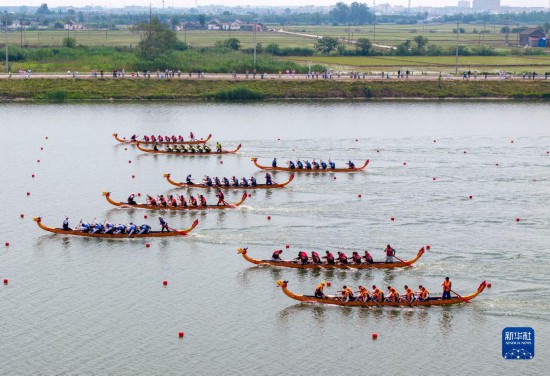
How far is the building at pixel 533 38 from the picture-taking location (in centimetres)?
15241

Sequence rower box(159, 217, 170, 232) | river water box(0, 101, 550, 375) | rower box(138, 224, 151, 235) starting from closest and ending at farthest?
river water box(0, 101, 550, 375) < rower box(138, 224, 151, 235) < rower box(159, 217, 170, 232)

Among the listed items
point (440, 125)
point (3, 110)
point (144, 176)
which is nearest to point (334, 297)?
point (144, 176)

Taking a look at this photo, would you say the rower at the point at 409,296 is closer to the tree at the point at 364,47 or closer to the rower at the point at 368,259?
the rower at the point at 368,259

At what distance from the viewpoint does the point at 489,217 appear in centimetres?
4659

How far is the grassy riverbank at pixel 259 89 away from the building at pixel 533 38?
56633 millimetres

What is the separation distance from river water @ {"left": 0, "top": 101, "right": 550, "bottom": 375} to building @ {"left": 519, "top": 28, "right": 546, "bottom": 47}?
87.1 metres

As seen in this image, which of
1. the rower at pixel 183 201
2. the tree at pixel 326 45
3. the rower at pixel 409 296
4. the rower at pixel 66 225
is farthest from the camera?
the tree at pixel 326 45

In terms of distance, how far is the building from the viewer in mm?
152413

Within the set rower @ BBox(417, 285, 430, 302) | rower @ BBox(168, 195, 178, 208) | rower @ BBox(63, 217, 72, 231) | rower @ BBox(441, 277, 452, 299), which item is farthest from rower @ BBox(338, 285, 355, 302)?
rower @ BBox(168, 195, 178, 208)

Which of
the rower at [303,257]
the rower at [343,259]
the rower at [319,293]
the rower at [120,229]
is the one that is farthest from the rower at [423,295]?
the rower at [120,229]

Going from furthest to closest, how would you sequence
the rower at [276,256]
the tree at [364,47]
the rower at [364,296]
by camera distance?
the tree at [364,47]
the rower at [276,256]
the rower at [364,296]

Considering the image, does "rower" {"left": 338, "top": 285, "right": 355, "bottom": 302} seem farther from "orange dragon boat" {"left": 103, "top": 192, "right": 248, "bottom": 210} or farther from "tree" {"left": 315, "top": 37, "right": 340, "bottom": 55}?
"tree" {"left": 315, "top": 37, "right": 340, "bottom": 55}

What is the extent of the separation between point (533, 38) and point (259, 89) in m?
77.1

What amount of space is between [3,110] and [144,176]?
31272 mm
